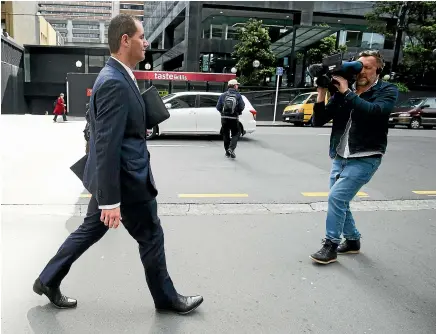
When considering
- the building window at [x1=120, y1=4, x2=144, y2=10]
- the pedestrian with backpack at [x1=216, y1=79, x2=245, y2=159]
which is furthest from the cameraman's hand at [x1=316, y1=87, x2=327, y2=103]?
the building window at [x1=120, y1=4, x2=144, y2=10]

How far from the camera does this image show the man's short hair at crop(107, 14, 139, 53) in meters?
2.18

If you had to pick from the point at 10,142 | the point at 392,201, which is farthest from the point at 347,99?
the point at 10,142

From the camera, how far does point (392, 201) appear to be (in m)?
5.54

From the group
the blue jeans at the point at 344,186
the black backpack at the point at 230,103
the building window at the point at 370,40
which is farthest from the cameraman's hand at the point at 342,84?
the building window at the point at 370,40

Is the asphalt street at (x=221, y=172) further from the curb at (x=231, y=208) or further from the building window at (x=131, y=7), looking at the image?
the building window at (x=131, y=7)

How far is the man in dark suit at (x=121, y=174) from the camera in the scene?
82.0 inches

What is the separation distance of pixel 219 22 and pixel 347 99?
107 feet

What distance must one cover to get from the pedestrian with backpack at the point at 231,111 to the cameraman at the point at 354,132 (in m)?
4.87

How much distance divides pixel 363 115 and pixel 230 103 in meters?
5.23

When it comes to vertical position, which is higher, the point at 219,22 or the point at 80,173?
the point at 219,22

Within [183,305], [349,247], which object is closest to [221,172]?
[349,247]

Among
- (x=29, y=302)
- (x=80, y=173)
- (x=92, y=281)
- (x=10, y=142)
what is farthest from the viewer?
(x=10, y=142)

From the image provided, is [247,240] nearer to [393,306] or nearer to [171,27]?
[393,306]

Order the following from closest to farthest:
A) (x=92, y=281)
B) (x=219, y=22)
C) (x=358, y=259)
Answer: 1. (x=92, y=281)
2. (x=358, y=259)
3. (x=219, y=22)
